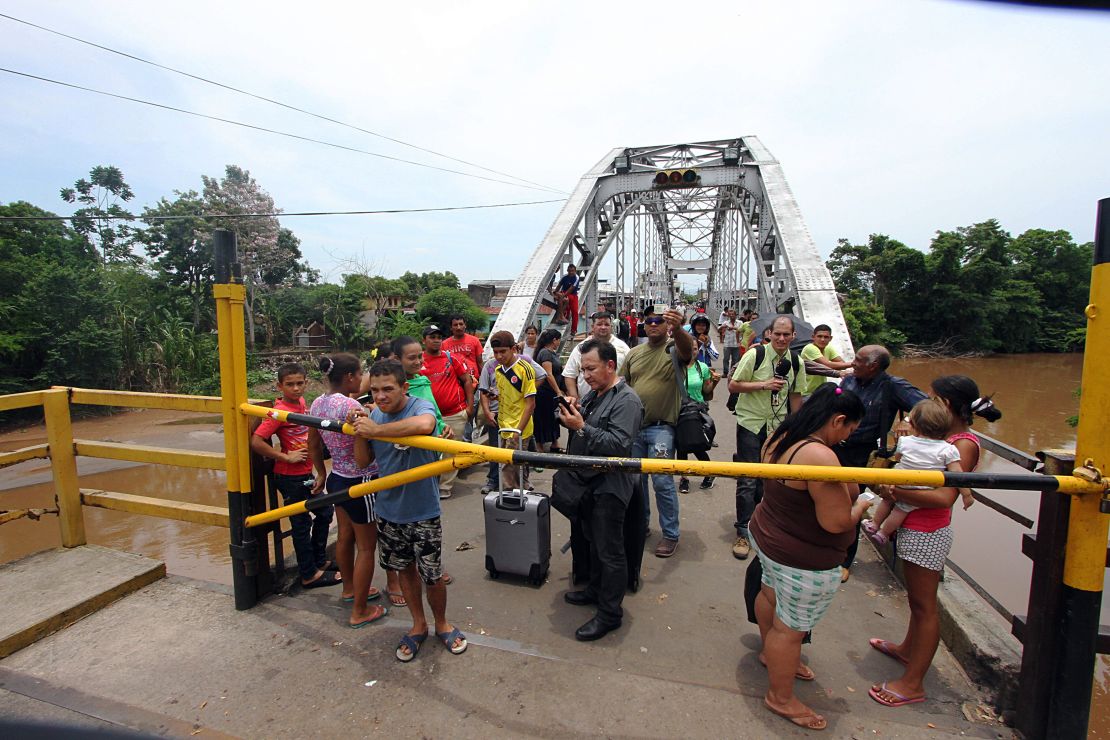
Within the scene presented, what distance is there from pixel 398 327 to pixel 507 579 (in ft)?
85.2

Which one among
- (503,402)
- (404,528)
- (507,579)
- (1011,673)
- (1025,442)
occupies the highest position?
(503,402)

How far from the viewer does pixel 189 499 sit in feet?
25.1

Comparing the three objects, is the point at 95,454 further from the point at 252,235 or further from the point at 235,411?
the point at 252,235

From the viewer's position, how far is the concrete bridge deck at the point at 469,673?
6.46 feet

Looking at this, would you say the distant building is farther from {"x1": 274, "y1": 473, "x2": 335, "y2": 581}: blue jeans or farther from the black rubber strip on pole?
the black rubber strip on pole

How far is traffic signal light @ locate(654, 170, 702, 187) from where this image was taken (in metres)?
12.8

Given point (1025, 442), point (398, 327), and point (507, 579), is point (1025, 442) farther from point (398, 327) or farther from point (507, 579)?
point (398, 327)

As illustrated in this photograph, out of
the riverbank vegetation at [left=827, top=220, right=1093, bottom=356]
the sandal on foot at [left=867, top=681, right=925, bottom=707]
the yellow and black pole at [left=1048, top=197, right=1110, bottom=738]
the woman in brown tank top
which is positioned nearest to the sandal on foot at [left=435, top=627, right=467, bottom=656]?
the woman in brown tank top

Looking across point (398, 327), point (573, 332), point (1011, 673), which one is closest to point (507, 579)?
point (1011, 673)

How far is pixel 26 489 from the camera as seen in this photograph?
27.4 ft

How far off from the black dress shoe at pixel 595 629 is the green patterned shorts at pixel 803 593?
34.5 inches

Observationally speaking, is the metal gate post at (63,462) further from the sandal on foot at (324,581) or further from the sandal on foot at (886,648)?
the sandal on foot at (886,648)

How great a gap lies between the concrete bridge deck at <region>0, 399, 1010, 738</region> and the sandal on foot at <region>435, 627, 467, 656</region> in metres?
0.03

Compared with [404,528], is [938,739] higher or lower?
lower
